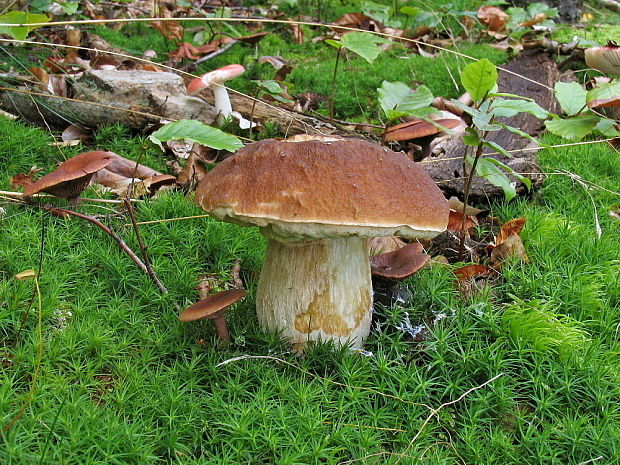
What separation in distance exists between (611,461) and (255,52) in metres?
5.90

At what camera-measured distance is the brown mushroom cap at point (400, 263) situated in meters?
2.85

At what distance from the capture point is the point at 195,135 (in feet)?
8.46

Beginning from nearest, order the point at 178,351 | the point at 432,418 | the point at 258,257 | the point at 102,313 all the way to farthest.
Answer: the point at 432,418 → the point at 178,351 → the point at 102,313 → the point at 258,257

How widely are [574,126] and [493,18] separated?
13.9 feet

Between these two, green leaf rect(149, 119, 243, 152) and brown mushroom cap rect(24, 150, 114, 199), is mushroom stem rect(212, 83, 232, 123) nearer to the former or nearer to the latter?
brown mushroom cap rect(24, 150, 114, 199)

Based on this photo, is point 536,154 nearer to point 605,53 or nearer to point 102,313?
point 605,53

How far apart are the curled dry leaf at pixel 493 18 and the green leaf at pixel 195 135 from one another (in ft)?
21.5

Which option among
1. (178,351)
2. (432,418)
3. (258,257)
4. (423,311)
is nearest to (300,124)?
(258,257)

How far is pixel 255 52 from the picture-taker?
22.1ft

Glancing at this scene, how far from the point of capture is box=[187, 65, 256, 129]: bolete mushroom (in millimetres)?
4805

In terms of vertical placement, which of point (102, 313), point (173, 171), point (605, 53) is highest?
point (605, 53)

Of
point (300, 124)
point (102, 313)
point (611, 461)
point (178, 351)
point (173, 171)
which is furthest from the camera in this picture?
point (300, 124)

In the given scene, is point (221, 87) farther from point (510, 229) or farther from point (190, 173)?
point (510, 229)

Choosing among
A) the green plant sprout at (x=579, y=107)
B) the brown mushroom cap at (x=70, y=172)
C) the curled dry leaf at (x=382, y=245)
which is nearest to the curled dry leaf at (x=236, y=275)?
the curled dry leaf at (x=382, y=245)
